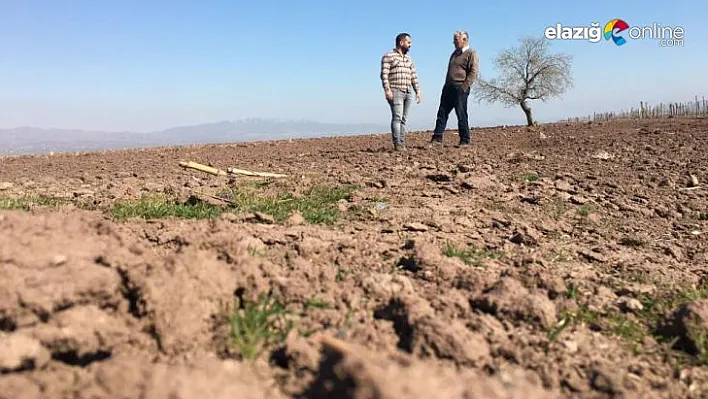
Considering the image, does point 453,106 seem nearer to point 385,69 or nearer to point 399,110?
point 399,110

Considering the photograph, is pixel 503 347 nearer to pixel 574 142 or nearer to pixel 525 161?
pixel 525 161

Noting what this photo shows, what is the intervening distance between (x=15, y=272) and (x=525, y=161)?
287 inches

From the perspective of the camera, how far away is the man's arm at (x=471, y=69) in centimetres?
897

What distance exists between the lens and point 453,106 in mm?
9461

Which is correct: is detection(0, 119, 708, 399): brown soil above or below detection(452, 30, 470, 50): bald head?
below

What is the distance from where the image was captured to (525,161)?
7891 millimetres

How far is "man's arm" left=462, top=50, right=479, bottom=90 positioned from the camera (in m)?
8.97

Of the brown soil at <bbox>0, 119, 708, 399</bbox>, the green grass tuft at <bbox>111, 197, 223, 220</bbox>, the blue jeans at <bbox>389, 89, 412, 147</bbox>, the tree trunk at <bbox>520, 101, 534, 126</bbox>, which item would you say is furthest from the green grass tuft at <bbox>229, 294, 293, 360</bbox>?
the tree trunk at <bbox>520, 101, 534, 126</bbox>

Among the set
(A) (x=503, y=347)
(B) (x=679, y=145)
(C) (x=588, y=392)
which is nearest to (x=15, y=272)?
(A) (x=503, y=347)

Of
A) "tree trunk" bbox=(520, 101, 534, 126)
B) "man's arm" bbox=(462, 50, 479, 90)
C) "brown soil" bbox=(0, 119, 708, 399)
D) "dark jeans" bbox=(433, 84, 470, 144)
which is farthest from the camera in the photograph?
"tree trunk" bbox=(520, 101, 534, 126)

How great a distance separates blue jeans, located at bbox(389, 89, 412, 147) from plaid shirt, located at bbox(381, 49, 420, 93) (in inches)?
4.8

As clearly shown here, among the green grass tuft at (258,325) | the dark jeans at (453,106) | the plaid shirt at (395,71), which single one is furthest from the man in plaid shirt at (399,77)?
the green grass tuft at (258,325)

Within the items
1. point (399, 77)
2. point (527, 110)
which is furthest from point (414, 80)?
point (527, 110)

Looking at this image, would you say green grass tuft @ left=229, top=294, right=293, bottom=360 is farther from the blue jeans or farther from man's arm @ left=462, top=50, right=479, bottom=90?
man's arm @ left=462, top=50, right=479, bottom=90
